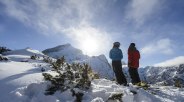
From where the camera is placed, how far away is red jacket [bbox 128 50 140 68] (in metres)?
15.5

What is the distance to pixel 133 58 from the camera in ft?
50.8

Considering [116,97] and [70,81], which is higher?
[70,81]

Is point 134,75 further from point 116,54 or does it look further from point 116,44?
point 116,44

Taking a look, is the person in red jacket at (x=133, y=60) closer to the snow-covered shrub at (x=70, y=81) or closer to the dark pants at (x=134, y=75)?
the dark pants at (x=134, y=75)

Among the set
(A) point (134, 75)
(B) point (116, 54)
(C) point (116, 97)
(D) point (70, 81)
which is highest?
(B) point (116, 54)

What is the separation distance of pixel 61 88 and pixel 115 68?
19.2 feet

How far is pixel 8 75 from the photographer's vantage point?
1002 centimetres

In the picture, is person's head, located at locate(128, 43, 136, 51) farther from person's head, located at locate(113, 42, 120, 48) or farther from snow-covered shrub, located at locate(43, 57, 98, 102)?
snow-covered shrub, located at locate(43, 57, 98, 102)

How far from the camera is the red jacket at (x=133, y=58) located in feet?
50.8

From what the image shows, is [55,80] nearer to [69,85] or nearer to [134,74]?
[69,85]

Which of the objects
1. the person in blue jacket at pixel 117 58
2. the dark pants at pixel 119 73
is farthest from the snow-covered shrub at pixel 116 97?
the person in blue jacket at pixel 117 58

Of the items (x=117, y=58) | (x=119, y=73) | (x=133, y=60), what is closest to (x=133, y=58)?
(x=133, y=60)

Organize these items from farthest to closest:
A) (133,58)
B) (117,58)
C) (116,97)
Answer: (133,58)
(117,58)
(116,97)

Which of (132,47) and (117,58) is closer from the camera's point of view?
(117,58)
